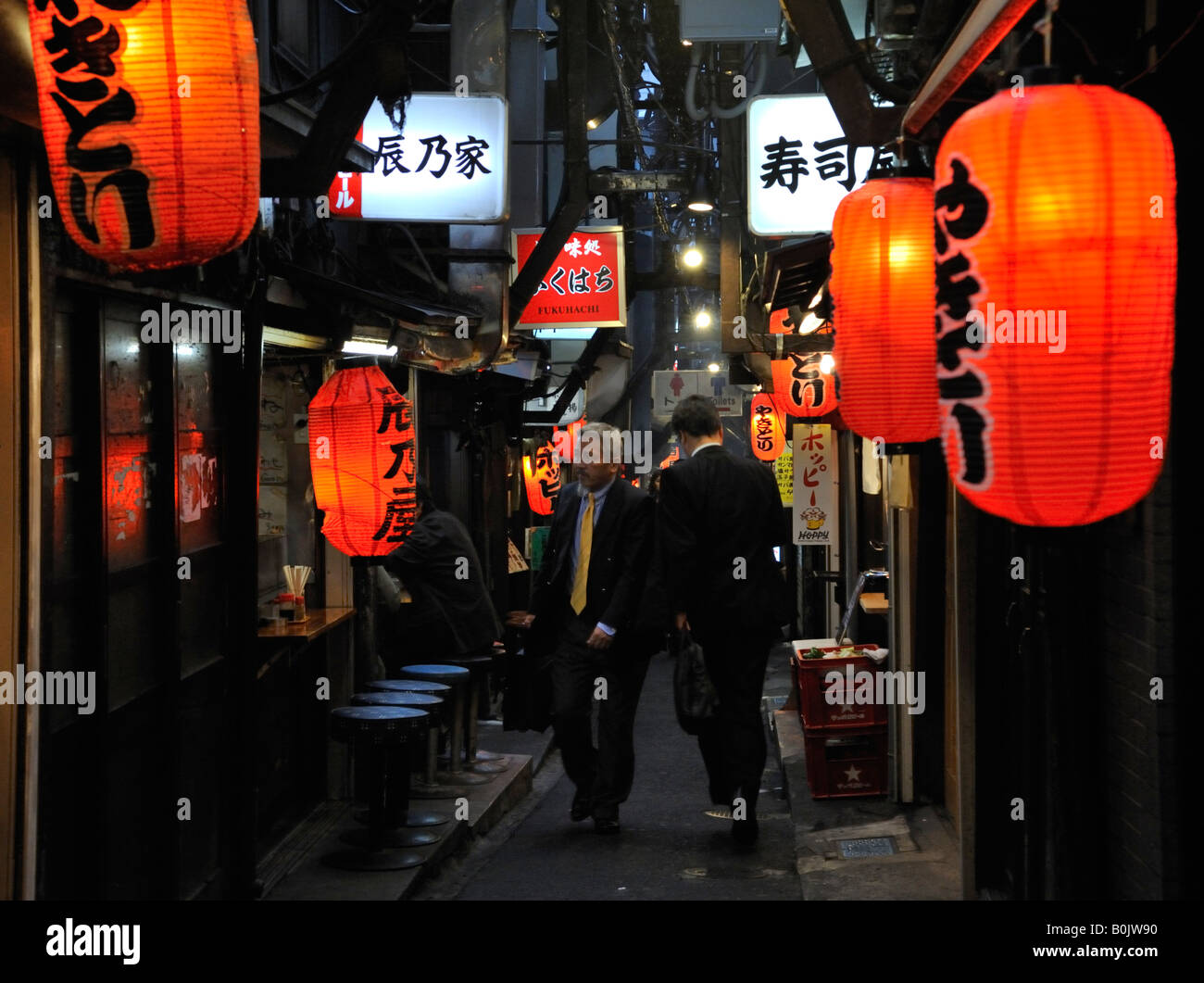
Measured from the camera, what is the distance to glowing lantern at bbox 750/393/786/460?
24000 mm

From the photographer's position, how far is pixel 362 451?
8.98m

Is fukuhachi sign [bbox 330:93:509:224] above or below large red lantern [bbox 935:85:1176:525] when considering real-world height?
above

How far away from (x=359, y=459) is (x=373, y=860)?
2885mm

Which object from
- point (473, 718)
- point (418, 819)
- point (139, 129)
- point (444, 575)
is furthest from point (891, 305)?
point (473, 718)

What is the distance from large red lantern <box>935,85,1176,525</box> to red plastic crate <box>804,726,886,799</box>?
7.19 meters

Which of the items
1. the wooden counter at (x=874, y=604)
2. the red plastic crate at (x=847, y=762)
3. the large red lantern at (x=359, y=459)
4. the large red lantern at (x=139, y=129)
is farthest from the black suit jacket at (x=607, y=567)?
the large red lantern at (x=139, y=129)

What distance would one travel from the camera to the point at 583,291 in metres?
18.7

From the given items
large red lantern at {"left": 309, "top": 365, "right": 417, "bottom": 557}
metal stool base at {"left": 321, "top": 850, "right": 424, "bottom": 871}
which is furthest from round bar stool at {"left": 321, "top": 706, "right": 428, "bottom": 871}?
large red lantern at {"left": 309, "top": 365, "right": 417, "bottom": 557}

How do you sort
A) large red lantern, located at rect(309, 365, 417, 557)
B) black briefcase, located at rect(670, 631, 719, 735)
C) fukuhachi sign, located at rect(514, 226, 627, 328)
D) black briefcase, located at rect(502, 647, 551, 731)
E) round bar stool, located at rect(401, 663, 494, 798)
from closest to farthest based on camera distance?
large red lantern, located at rect(309, 365, 417, 557) < black briefcase, located at rect(670, 631, 719, 735) < black briefcase, located at rect(502, 647, 551, 731) < round bar stool, located at rect(401, 663, 494, 798) < fukuhachi sign, located at rect(514, 226, 627, 328)

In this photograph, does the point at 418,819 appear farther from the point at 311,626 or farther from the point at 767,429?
the point at 767,429

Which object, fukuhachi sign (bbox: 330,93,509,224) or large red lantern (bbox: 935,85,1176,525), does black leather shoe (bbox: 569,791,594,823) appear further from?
large red lantern (bbox: 935,85,1176,525)

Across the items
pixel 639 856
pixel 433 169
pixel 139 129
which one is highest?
pixel 433 169

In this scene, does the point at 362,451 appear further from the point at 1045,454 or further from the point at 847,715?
the point at 1045,454

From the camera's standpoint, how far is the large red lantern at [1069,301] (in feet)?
11.6
